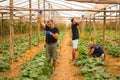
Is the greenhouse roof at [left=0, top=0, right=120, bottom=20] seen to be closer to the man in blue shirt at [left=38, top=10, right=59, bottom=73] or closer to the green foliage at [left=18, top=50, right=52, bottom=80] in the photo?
the man in blue shirt at [left=38, top=10, right=59, bottom=73]

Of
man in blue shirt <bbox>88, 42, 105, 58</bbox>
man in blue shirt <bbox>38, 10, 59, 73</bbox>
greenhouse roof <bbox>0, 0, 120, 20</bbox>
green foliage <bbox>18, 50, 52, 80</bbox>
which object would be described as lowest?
green foliage <bbox>18, 50, 52, 80</bbox>

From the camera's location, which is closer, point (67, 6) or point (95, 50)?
point (95, 50)

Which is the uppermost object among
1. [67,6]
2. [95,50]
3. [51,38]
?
[67,6]

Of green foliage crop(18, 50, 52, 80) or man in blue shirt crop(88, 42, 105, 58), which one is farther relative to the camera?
man in blue shirt crop(88, 42, 105, 58)

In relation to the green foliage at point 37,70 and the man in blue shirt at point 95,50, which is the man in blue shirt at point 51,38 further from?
the man in blue shirt at point 95,50

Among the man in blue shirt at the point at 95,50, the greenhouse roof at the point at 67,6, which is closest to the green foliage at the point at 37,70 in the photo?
the greenhouse roof at the point at 67,6

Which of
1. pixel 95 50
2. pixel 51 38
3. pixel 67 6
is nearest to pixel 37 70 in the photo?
pixel 51 38

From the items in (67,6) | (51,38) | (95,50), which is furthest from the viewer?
(67,6)

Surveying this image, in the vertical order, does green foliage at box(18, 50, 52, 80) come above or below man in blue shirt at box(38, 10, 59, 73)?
below

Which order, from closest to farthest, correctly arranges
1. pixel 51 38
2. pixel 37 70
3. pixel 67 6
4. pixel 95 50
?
pixel 37 70 → pixel 51 38 → pixel 95 50 → pixel 67 6

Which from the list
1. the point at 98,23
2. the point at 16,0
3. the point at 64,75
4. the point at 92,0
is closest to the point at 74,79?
the point at 64,75

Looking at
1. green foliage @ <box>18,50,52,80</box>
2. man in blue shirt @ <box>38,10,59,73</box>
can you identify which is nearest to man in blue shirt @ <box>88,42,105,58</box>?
green foliage @ <box>18,50,52,80</box>

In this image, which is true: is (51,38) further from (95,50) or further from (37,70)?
(95,50)

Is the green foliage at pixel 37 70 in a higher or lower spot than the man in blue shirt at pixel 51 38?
lower
